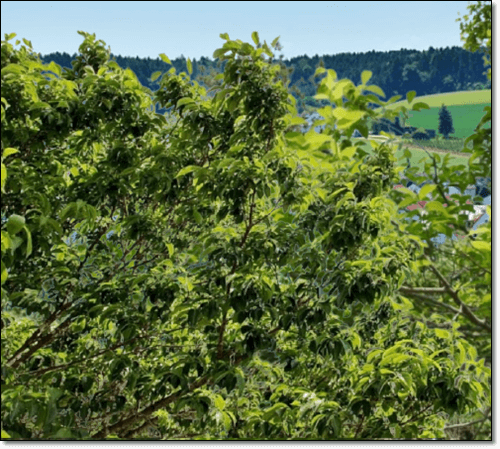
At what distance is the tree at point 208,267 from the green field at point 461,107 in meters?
0.45

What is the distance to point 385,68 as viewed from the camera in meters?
2.31

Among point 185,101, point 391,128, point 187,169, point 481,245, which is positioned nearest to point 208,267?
point 187,169

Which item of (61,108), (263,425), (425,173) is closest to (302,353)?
(263,425)

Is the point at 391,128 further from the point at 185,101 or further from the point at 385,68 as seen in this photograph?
the point at 185,101

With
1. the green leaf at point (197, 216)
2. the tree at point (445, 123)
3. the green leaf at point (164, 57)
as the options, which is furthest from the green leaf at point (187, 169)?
the tree at point (445, 123)

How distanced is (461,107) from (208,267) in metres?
1.34

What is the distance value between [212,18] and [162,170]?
0.75m

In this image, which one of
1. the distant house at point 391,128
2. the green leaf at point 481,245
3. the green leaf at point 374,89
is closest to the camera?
the green leaf at point 374,89

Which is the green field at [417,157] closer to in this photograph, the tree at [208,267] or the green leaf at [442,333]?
the tree at [208,267]

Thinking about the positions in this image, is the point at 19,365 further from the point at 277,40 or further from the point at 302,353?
the point at 277,40

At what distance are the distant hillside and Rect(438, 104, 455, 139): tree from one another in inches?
4.1

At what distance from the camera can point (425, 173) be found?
2.44 m

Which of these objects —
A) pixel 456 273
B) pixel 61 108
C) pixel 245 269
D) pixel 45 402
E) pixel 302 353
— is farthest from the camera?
pixel 456 273

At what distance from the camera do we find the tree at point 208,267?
6.42 feet
